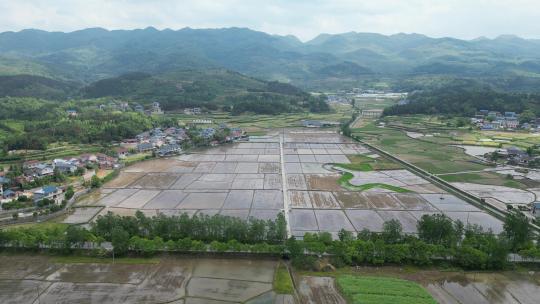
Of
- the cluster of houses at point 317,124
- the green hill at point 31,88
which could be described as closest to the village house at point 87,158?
the cluster of houses at point 317,124

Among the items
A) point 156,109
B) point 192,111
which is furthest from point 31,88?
point 192,111

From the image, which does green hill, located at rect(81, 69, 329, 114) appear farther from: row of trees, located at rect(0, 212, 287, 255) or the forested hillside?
row of trees, located at rect(0, 212, 287, 255)

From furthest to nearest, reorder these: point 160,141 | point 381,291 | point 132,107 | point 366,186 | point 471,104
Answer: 1. point 132,107
2. point 471,104
3. point 160,141
4. point 366,186
5. point 381,291

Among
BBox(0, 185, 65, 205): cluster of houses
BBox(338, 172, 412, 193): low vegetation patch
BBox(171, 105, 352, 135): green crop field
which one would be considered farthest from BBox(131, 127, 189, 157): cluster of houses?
BBox(338, 172, 412, 193): low vegetation patch

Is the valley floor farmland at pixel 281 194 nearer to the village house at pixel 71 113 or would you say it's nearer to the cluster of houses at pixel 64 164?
the cluster of houses at pixel 64 164

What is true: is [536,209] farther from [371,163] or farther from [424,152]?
[424,152]
